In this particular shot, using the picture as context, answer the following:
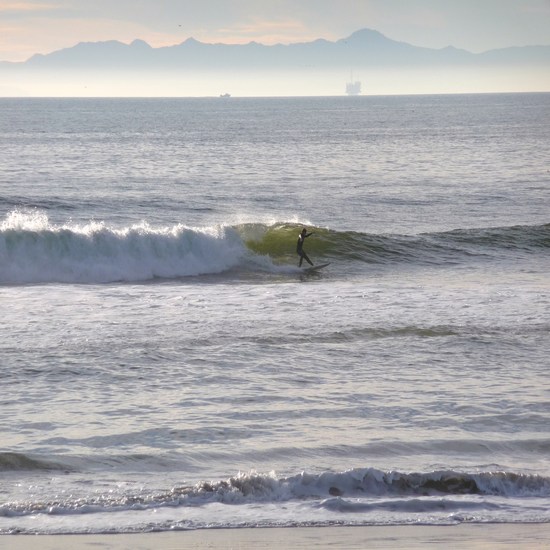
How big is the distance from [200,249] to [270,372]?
48.9 feet

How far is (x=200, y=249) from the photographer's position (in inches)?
1147

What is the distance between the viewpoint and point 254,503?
977 centimetres

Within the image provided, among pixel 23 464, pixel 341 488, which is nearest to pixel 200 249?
pixel 23 464

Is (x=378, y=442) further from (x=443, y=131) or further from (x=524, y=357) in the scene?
(x=443, y=131)

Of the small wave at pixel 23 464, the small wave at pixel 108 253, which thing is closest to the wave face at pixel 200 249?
the small wave at pixel 108 253

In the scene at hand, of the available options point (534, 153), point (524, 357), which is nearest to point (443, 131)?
point (534, 153)

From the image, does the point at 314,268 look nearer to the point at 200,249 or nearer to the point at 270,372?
the point at 200,249

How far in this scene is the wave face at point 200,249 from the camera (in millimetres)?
26438

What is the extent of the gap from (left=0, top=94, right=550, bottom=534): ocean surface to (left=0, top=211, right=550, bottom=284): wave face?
0.09m

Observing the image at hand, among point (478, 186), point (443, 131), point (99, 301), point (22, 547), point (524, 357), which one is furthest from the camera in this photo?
point (443, 131)

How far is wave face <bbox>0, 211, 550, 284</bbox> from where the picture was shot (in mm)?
26438

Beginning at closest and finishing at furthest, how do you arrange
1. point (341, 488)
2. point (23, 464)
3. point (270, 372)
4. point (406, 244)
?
point (341, 488), point (23, 464), point (270, 372), point (406, 244)

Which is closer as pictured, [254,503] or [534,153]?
[254,503]

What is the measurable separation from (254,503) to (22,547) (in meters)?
2.37
